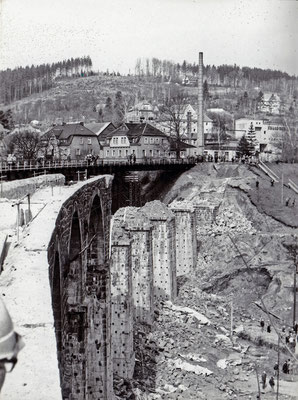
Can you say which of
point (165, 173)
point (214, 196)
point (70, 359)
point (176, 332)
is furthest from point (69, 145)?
point (70, 359)

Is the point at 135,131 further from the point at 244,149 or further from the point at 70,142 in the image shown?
the point at 244,149

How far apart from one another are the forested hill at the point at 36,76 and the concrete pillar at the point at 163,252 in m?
99.0

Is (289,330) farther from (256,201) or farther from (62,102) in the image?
(62,102)

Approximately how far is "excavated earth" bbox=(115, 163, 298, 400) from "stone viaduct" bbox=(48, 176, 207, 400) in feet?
4.81

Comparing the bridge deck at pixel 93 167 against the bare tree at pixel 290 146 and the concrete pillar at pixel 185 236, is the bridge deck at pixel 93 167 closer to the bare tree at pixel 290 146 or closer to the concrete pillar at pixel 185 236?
the concrete pillar at pixel 185 236

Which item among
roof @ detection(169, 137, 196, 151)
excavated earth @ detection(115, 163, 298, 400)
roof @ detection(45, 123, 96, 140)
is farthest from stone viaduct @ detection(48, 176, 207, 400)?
roof @ detection(169, 137, 196, 151)

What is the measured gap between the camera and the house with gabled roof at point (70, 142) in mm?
57312

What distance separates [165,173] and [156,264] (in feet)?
69.9

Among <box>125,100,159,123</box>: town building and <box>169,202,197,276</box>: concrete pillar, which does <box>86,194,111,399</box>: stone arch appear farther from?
<box>125,100,159,123</box>: town building

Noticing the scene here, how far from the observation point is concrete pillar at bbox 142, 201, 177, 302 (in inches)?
1196

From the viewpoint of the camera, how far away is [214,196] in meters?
44.2

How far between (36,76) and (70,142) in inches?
3344

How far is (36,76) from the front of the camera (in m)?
137

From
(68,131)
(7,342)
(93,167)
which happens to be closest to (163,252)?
(93,167)
